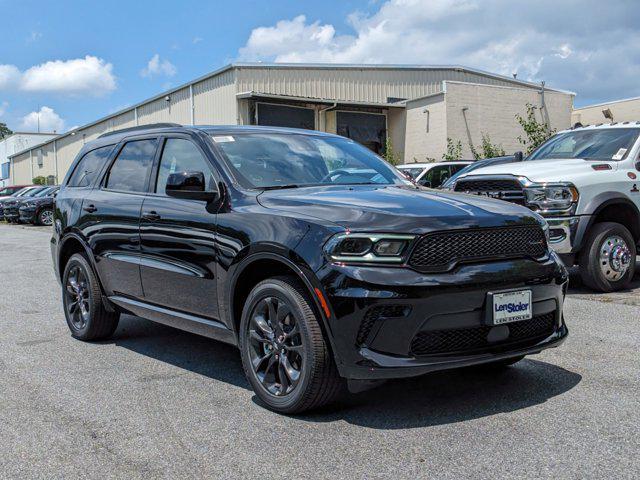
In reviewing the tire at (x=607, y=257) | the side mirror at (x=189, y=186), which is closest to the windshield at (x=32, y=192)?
the tire at (x=607, y=257)

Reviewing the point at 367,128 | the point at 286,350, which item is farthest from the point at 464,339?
the point at 367,128

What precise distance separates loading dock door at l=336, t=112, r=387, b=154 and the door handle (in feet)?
82.9

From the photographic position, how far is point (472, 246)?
3.98 meters

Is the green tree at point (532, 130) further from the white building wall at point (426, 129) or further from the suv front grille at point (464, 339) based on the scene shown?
the suv front grille at point (464, 339)

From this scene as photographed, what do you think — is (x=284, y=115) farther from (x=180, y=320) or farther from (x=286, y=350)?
(x=286, y=350)

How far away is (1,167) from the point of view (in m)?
79.4

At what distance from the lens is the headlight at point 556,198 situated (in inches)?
303

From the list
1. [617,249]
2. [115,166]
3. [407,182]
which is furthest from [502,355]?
[617,249]

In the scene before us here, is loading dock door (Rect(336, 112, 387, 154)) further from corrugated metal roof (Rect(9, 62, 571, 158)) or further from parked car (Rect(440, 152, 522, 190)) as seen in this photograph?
parked car (Rect(440, 152, 522, 190))

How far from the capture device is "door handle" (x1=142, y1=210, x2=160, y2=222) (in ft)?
17.4

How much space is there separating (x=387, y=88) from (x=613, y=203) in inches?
995

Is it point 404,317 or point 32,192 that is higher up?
point 32,192

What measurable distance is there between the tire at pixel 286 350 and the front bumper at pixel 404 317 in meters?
0.15

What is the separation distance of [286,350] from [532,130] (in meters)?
25.8
